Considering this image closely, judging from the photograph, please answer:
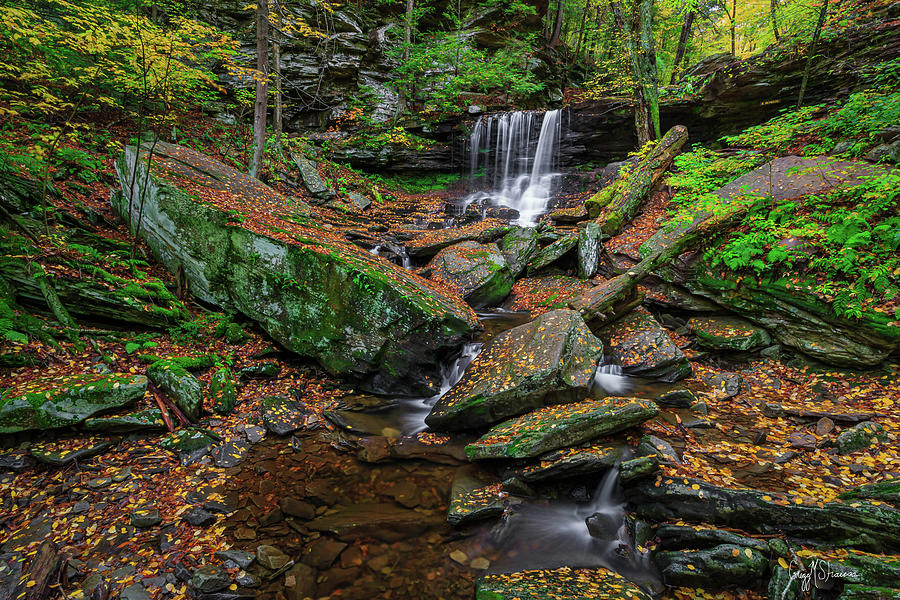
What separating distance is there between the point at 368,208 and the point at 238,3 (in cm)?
1172

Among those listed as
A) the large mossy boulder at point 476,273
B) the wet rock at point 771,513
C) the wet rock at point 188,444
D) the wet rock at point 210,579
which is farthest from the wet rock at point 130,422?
the large mossy boulder at point 476,273

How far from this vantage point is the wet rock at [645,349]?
20.8 ft

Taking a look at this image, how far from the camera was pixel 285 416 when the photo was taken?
565cm

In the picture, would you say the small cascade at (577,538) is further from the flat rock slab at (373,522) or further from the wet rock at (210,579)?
the wet rock at (210,579)

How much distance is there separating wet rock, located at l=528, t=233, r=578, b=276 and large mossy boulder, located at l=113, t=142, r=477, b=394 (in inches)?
154

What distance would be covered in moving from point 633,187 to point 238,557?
12265 millimetres

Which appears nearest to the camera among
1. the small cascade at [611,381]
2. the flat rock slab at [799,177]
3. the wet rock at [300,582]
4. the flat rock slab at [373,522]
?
the wet rock at [300,582]

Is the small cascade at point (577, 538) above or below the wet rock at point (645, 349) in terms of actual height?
below

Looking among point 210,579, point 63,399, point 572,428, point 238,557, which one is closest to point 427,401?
point 572,428

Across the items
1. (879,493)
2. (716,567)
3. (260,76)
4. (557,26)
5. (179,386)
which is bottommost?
(716,567)

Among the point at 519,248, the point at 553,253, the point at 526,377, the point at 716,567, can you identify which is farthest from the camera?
the point at 519,248

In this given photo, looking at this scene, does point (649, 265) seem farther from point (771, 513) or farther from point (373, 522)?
point (373, 522)

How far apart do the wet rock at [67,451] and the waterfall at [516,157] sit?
14.5 m

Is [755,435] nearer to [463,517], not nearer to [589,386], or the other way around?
[589,386]
